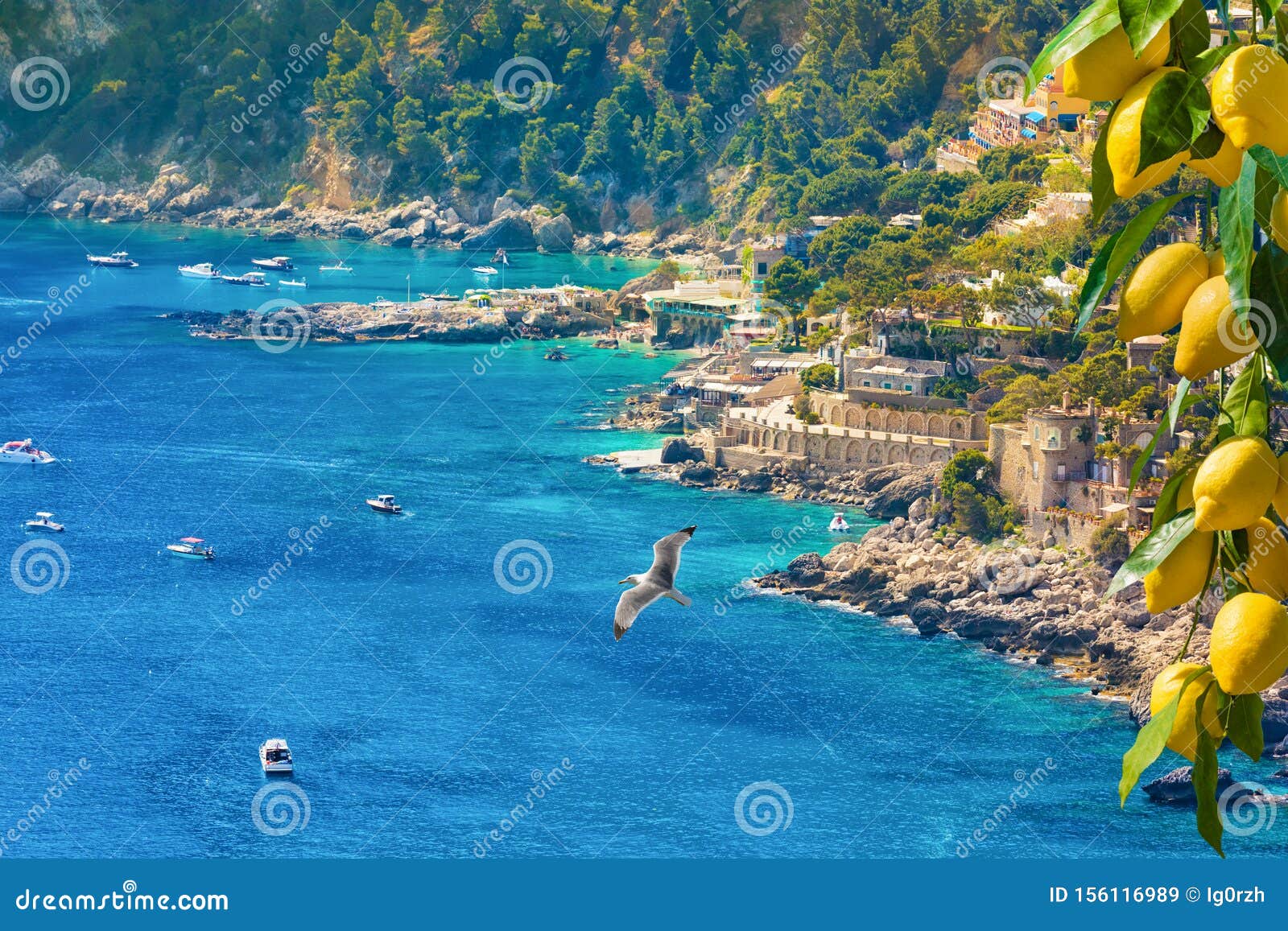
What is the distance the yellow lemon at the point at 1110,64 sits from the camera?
108cm

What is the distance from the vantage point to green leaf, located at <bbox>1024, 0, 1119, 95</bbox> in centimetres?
108

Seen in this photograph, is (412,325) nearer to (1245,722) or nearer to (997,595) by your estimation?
(997,595)

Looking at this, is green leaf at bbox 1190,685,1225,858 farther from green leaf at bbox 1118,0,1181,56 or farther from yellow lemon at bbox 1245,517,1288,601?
green leaf at bbox 1118,0,1181,56

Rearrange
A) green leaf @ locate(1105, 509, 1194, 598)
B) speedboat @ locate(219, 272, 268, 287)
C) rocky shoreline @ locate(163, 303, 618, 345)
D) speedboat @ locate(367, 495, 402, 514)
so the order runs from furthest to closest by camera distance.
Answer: speedboat @ locate(219, 272, 268, 287) < rocky shoreline @ locate(163, 303, 618, 345) < speedboat @ locate(367, 495, 402, 514) < green leaf @ locate(1105, 509, 1194, 598)

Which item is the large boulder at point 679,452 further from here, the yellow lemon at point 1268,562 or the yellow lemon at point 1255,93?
the yellow lemon at point 1255,93

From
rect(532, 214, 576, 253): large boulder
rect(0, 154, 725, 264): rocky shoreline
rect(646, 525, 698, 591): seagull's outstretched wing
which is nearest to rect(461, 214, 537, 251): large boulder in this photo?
rect(0, 154, 725, 264): rocky shoreline

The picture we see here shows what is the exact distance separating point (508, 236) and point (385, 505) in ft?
136

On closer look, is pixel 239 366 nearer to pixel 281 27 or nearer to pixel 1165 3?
pixel 281 27

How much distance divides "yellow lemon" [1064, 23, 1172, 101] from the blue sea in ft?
79.2

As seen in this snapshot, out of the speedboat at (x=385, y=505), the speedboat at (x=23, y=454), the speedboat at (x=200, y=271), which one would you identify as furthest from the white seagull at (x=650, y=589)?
the speedboat at (x=200, y=271)

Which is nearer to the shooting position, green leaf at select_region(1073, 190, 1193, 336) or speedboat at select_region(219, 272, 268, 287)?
green leaf at select_region(1073, 190, 1193, 336)

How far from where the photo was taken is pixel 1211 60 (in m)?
1.07

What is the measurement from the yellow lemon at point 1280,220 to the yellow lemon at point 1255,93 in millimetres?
38

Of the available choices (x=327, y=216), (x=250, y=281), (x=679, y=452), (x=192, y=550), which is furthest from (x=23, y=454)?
(x=327, y=216)
